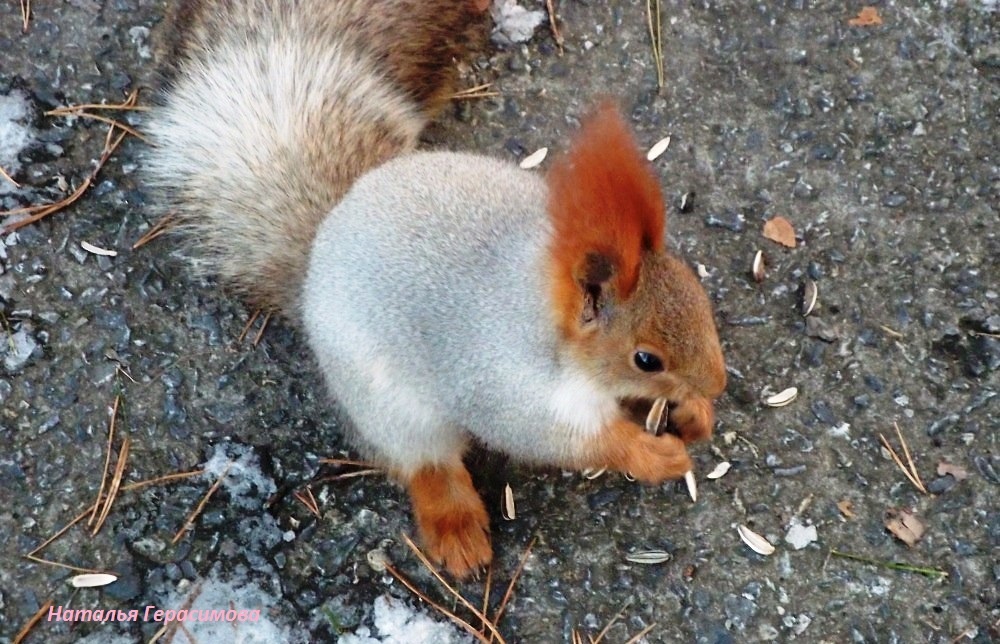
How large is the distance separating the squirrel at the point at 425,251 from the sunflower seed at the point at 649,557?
136mm

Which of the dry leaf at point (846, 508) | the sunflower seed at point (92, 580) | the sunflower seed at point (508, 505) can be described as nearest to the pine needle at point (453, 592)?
the sunflower seed at point (508, 505)

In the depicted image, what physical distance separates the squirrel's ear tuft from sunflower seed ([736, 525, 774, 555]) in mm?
655

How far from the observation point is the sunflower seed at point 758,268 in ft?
5.73

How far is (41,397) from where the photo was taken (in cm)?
165

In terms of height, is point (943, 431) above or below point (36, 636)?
above

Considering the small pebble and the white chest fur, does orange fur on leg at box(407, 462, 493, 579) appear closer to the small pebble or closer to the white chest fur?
the white chest fur

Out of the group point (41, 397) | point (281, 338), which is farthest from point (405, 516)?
point (41, 397)

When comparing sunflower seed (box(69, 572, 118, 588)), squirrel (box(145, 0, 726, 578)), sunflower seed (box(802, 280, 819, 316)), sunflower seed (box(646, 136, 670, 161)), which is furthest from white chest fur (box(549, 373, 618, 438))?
sunflower seed (box(69, 572, 118, 588))

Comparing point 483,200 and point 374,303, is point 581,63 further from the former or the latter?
point 374,303

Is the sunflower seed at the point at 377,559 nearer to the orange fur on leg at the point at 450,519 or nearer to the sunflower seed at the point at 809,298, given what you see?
the orange fur on leg at the point at 450,519

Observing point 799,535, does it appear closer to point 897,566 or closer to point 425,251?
point 897,566

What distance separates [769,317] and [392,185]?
0.77 metres

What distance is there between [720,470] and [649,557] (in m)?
0.20

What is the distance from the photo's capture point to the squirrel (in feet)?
3.94
